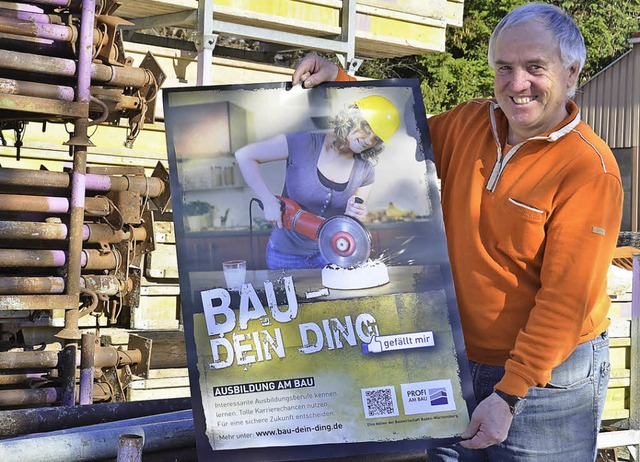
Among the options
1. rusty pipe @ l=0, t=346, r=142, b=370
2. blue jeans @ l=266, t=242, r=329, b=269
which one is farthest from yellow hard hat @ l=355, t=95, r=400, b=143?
rusty pipe @ l=0, t=346, r=142, b=370

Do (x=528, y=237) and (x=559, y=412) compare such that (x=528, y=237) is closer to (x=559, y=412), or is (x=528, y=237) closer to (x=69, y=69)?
(x=559, y=412)

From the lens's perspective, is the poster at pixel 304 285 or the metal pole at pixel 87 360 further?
the metal pole at pixel 87 360

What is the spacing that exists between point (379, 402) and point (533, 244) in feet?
1.98

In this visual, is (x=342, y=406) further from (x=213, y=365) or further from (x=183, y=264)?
(x=183, y=264)

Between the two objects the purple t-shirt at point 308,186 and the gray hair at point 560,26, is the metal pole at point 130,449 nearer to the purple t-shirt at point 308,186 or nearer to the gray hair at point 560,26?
the purple t-shirt at point 308,186

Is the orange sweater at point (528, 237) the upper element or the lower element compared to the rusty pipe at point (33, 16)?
lower

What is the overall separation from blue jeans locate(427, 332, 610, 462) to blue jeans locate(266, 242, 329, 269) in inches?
22.1

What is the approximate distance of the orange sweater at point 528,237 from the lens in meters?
2.62

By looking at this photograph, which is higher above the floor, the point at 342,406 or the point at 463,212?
the point at 463,212

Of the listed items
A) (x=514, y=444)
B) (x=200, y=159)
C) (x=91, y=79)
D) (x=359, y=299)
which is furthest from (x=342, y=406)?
(x=91, y=79)

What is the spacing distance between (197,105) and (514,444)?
132 cm

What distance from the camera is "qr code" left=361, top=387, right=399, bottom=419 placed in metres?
2.72

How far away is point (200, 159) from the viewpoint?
2.77 m

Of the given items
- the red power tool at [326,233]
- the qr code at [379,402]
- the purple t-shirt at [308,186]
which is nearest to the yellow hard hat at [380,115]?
the purple t-shirt at [308,186]
